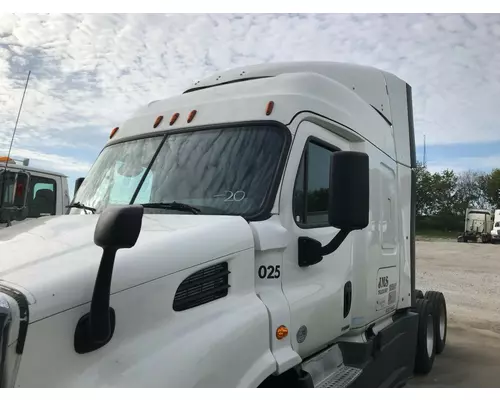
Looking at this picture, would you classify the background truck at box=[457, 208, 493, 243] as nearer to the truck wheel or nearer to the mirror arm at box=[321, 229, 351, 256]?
the truck wheel

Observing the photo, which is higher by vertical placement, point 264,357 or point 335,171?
point 335,171

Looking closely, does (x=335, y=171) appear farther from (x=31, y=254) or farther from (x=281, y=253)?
(x=31, y=254)

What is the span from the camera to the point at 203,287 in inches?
93.7

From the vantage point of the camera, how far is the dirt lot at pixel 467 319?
554 centimetres

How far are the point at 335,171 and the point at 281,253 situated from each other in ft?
1.89

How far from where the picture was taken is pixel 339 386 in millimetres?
3197

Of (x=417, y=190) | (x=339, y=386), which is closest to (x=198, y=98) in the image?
(x=339, y=386)

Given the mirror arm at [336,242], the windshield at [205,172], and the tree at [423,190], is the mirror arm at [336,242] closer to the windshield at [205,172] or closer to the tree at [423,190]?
the windshield at [205,172]

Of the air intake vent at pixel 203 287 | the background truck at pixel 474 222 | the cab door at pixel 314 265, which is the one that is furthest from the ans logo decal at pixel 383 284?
the background truck at pixel 474 222

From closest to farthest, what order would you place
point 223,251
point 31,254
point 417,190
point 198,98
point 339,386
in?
point 31,254 → point 223,251 → point 339,386 → point 198,98 → point 417,190

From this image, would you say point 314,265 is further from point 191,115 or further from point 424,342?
point 424,342

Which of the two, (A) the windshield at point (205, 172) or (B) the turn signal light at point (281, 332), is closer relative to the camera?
(B) the turn signal light at point (281, 332)

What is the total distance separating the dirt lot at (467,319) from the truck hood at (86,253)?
3.69 m

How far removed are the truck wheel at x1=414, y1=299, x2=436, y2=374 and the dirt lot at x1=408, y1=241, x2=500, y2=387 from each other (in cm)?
13
